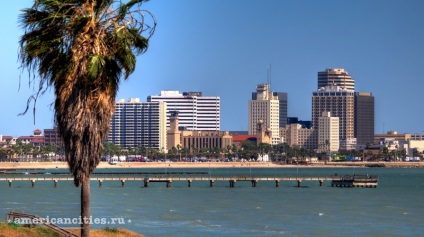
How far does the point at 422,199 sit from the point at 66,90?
126 meters

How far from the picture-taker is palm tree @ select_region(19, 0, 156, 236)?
34312 millimetres

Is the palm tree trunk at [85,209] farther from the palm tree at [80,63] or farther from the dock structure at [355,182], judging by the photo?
the dock structure at [355,182]

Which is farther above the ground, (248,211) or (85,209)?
(85,209)

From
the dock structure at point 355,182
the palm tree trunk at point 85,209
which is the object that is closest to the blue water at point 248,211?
the dock structure at point 355,182

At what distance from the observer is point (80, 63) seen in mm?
34312

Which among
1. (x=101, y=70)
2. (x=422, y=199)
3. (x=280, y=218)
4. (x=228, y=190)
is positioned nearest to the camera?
(x=101, y=70)

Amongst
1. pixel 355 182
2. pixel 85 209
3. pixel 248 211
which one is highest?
pixel 85 209

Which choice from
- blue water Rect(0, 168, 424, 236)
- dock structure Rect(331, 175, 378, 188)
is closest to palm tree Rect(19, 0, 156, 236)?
blue water Rect(0, 168, 424, 236)

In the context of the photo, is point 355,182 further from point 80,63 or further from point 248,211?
point 80,63

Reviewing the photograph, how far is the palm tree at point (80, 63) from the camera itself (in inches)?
1351

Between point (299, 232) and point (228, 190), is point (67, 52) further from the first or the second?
point (228, 190)

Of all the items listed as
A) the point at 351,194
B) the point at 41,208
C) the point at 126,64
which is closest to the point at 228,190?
the point at 351,194

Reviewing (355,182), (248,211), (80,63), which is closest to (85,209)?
(80,63)

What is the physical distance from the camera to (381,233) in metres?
86.2
